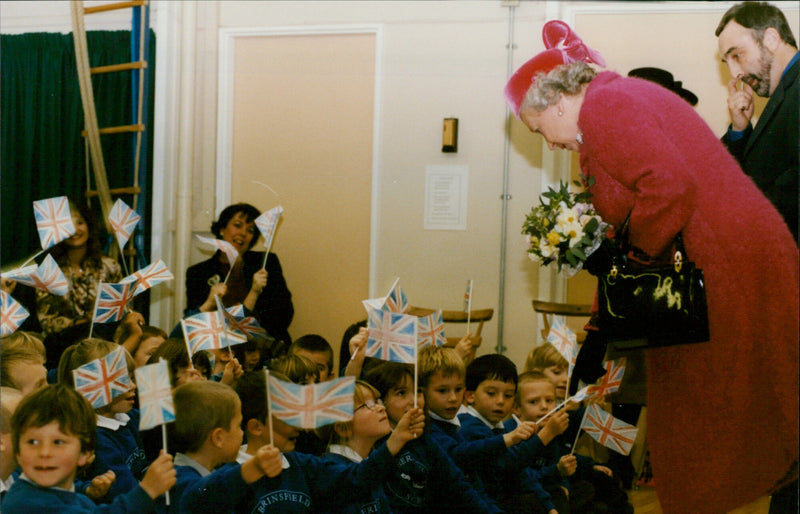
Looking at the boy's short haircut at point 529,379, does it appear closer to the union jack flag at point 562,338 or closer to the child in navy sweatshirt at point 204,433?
the union jack flag at point 562,338

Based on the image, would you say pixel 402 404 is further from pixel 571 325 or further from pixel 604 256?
pixel 571 325

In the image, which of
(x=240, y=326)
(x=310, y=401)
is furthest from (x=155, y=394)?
(x=240, y=326)

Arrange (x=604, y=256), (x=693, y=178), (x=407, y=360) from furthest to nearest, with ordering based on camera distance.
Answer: (x=407, y=360) < (x=604, y=256) < (x=693, y=178)

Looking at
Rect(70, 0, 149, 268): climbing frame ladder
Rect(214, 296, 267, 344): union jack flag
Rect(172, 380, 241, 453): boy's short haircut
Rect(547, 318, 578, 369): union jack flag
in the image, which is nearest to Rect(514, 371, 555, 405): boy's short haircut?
Rect(547, 318, 578, 369): union jack flag

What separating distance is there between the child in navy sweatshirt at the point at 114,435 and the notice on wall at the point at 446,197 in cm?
268

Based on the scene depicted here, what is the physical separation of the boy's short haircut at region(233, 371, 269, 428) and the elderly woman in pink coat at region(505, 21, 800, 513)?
104 centimetres

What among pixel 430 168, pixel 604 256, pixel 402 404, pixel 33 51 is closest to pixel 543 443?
pixel 402 404

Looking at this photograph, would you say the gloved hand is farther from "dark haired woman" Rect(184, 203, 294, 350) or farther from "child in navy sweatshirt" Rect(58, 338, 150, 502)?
"dark haired woman" Rect(184, 203, 294, 350)

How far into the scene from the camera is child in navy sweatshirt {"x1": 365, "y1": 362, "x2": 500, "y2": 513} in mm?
2645

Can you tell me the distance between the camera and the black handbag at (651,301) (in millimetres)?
1798

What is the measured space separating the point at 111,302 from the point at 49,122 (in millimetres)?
2901

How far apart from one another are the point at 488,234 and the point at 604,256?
3.01 meters

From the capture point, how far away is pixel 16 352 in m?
2.75

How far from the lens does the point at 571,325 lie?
16.3 feet
